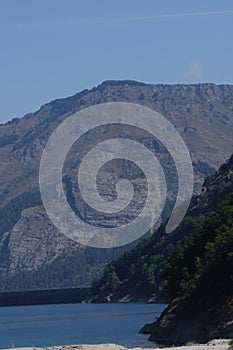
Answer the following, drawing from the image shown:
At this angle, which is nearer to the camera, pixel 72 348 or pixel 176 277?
pixel 72 348

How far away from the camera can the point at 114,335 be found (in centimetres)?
12838

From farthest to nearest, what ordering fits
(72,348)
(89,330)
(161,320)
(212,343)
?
(89,330) < (161,320) < (72,348) < (212,343)

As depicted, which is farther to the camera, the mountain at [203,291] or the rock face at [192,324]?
the mountain at [203,291]

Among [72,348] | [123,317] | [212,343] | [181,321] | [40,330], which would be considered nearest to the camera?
[212,343]

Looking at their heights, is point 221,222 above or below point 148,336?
above

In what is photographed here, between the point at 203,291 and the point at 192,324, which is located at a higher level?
the point at 203,291

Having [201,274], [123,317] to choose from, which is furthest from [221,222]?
[123,317]

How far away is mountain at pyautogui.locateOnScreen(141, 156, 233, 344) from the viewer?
100312 millimetres

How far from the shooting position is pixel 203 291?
109 meters

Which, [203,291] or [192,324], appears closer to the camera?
[192,324]

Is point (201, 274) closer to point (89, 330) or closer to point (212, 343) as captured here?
point (212, 343)

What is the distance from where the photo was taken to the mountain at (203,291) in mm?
100312

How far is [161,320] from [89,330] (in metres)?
34.6

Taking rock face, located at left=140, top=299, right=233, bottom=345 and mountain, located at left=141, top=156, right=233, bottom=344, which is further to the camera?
mountain, located at left=141, top=156, right=233, bottom=344
